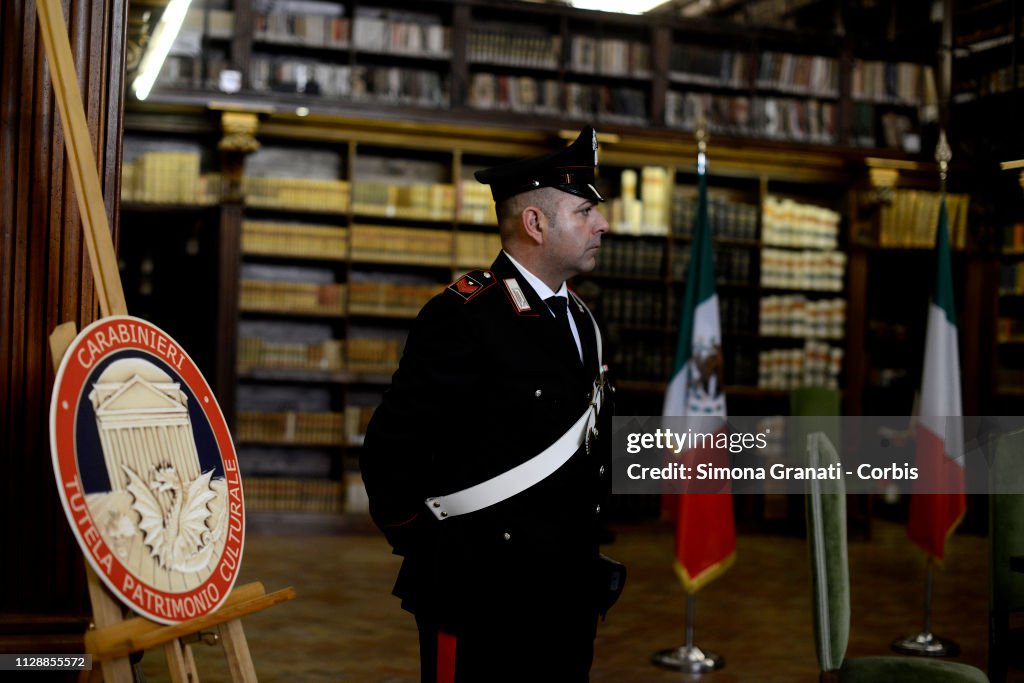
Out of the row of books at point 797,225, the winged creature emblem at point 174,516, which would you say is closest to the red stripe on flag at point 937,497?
the row of books at point 797,225

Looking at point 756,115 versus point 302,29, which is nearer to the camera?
point 302,29

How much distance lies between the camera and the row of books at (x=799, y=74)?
26.8ft

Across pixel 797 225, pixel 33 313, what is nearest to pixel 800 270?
pixel 797 225

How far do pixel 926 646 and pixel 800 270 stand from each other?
3.94m

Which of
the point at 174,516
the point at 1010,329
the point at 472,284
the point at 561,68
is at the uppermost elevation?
the point at 561,68

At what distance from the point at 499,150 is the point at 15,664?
231 inches

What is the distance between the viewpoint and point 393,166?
7.88 m

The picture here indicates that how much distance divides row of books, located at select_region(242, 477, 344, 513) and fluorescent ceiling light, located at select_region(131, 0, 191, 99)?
8.81 ft

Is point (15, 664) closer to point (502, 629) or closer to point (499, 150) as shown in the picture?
point (502, 629)

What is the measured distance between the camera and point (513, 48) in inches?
303

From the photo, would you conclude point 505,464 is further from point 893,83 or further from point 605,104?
point 893,83

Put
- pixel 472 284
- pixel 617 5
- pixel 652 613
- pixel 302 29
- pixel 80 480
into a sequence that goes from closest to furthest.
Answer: pixel 80 480, pixel 472 284, pixel 652 613, pixel 302 29, pixel 617 5

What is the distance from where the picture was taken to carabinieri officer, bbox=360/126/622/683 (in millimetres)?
2141

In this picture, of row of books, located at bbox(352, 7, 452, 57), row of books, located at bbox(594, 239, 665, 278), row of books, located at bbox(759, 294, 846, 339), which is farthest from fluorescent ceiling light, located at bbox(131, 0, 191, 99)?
row of books, located at bbox(759, 294, 846, 339)
